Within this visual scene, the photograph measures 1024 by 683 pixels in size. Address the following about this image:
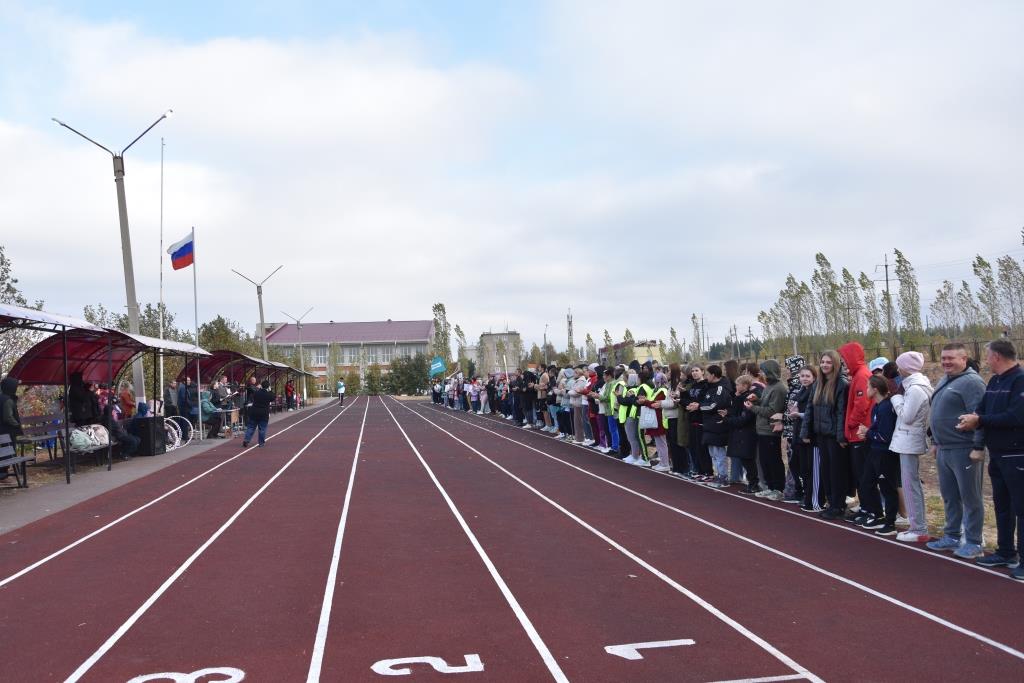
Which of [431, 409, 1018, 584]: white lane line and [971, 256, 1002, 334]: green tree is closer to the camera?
[431, 409, 1018, 584]: white lane line

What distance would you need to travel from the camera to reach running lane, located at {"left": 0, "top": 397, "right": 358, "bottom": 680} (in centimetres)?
558

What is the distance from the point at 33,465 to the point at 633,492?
1269 cm

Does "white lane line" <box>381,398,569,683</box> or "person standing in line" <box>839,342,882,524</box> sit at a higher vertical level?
"person standing in line" <box>839,342,882,524</box>

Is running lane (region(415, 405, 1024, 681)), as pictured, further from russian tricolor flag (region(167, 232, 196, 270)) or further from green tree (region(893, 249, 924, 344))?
green tree (region(893, 249, 924, 344))

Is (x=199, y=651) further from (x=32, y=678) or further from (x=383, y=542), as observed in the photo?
(x=383, y=542)

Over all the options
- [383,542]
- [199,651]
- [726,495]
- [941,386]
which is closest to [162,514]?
[383,542]

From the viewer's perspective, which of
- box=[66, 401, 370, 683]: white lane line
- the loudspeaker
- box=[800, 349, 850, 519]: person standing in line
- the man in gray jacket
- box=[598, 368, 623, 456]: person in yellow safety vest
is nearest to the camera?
box=[66, 401, 370, 683]: white lane line

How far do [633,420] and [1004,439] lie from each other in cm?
978

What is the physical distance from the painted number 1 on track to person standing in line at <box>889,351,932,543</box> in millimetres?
3902

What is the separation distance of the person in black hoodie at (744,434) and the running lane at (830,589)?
2.58 feet

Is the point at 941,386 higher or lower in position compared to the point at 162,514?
higher

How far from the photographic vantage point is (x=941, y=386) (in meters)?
7.70

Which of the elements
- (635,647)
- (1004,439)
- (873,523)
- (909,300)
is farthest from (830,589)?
(909,300)

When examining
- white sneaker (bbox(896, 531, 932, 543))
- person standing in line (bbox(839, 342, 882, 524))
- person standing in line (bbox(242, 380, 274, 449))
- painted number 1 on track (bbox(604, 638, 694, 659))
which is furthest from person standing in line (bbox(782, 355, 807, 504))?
person standing in line (bbox(242, 380, 274, 449))
